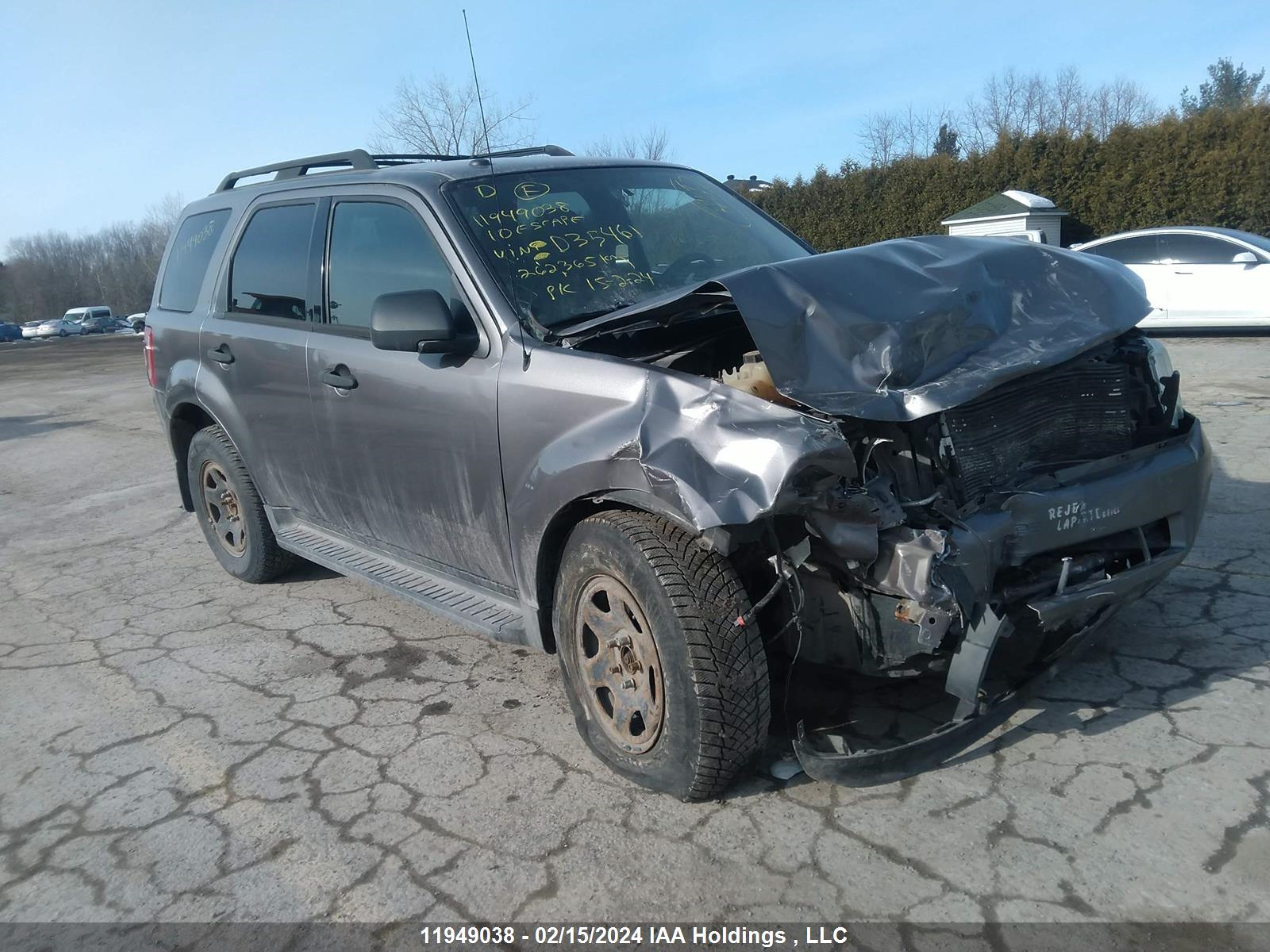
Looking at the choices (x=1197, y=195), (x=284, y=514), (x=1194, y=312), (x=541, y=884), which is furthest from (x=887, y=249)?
(x=1197, y=195)

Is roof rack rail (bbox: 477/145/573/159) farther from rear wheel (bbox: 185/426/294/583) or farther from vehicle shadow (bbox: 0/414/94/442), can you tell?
vehicle shadow (bbox: 0/414/94/442)

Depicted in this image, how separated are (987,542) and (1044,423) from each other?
2.14 ft

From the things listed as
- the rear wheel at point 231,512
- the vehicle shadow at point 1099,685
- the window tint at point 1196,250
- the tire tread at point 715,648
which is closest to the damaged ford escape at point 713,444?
the tire tread at point 715,648

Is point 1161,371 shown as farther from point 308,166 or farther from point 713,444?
point 308,166

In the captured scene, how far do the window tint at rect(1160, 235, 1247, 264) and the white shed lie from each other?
4625 mm

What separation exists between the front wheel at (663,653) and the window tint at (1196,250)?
488 inches

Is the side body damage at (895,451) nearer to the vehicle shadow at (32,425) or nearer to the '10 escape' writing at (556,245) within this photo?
the '10 escape' writing at (556,245)

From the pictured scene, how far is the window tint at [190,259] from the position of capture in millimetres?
5289

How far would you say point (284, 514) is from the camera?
16.1ft

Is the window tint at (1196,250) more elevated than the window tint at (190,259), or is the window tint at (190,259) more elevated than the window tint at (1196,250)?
the window tint at (190,259)

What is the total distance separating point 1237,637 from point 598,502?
257 cm

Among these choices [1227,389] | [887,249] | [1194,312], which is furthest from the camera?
[1194,312]

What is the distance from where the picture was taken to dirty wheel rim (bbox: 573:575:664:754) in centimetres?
299

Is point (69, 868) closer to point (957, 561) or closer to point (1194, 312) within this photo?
point (957, 561)
